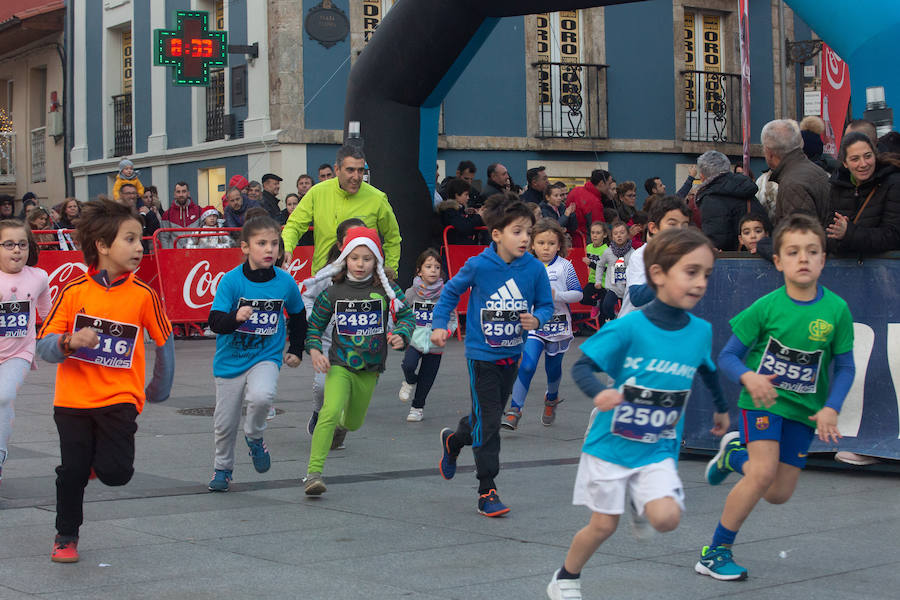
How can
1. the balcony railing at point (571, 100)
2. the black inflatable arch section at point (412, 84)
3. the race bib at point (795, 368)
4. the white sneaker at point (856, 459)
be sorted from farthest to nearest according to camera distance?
the balcony railing at point (571, 100)
the black inflatable arch section at point (412, 84)
the white sneaker at point (856, 459)
the race bib at point (795, 368)

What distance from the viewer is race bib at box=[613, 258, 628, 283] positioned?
49.9 feet

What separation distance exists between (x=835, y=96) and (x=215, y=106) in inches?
623

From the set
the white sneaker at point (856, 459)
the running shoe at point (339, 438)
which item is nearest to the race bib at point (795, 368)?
the white sneaker at point (856, 459)

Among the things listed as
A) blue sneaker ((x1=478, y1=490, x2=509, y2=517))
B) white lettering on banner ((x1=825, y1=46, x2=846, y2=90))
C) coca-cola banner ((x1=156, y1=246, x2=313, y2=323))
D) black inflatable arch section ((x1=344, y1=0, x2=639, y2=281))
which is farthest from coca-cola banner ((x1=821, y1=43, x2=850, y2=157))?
blue sneaker ((x1=478, y1=490, x2=509, y2=517))

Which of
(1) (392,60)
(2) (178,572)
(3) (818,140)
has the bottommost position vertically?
(2) (178,572)

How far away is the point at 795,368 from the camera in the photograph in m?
5.53

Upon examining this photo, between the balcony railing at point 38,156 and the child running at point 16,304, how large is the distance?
28.7 meters

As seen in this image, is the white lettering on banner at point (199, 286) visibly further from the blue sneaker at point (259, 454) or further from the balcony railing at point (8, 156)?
the balcony railing at point (8, 156)

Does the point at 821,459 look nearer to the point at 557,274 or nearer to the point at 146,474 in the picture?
the point at 557,274

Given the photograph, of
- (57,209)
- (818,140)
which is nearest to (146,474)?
(818,140)

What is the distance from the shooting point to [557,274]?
10.3 meters

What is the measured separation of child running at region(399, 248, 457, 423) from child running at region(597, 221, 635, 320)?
15.2 ft

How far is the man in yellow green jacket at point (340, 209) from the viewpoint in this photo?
394 inches

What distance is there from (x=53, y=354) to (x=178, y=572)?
1148 mm
